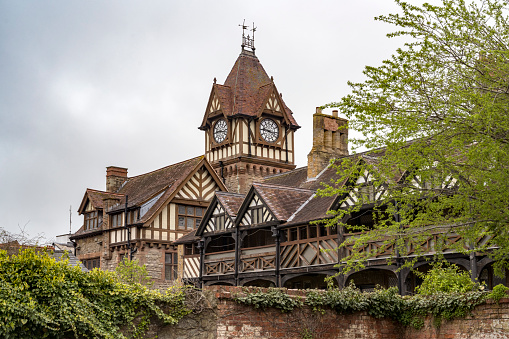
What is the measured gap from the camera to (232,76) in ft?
140

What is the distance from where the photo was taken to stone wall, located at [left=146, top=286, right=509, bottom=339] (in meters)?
12.5

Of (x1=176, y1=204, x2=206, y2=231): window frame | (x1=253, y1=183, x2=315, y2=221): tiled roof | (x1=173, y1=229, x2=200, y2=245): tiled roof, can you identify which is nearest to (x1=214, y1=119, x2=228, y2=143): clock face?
(x1=176, y1=204, x2=206, y2=231): window frame

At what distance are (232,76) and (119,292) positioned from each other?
105 feet

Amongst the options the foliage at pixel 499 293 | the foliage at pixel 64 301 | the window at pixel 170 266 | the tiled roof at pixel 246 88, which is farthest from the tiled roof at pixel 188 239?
the foliage at pixel 499 293

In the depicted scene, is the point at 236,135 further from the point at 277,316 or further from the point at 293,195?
the point at 277,316

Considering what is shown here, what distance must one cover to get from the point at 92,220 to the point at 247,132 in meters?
9.74

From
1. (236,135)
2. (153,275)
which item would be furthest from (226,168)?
(153,275)

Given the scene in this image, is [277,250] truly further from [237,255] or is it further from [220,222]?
[220,222]

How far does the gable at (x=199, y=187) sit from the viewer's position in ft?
112

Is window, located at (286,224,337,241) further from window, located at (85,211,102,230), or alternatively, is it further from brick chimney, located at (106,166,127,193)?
brick chimney, located at (106,166,127,193)

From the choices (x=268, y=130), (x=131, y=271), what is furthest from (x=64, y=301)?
(x=268, y=130)

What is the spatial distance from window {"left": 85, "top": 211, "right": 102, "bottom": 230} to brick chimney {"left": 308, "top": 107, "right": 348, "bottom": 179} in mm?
12261

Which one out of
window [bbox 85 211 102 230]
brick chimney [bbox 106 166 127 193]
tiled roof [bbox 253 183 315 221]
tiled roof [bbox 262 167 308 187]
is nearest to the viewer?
tiled roof [bbox 253 183 315 221]

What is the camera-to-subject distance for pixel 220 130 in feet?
133
